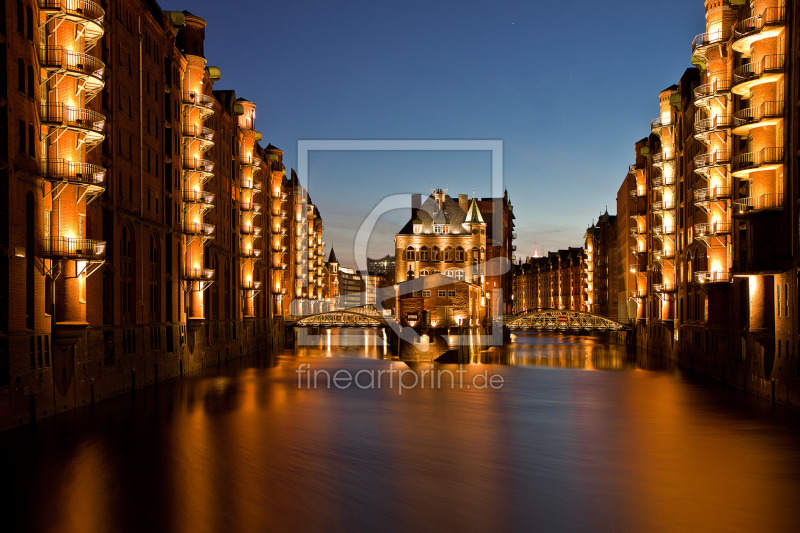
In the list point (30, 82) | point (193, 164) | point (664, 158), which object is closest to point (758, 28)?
point (664, 158)

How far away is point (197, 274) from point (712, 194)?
108 feet

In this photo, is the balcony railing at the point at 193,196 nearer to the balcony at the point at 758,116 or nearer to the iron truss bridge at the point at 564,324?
the balcony at the point at 758,116

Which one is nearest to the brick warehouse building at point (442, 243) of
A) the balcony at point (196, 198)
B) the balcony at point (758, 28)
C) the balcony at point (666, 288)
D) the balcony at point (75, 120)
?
the balcony at point (666, 288)

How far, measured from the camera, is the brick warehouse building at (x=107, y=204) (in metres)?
30.0

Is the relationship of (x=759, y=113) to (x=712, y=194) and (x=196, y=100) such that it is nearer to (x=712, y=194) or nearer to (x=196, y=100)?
(x=712, y=194)

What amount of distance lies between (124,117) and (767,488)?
34.3 meters

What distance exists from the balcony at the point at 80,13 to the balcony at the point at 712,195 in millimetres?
33243

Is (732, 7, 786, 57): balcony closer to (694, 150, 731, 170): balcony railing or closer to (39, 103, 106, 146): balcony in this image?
(694, 150, 731, 170): balcony railing

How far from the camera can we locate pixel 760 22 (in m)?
36.8

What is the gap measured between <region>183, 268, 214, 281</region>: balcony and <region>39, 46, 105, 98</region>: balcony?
19.8 m

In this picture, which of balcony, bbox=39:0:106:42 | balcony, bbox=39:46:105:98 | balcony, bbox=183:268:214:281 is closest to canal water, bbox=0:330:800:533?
balcony, bbox=183:268:214:281

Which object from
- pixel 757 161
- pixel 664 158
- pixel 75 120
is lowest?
pixel 757 161

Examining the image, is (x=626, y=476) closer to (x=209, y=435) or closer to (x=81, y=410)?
(x=209, y=435)

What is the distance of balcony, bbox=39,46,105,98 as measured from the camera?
31984 millimetres
